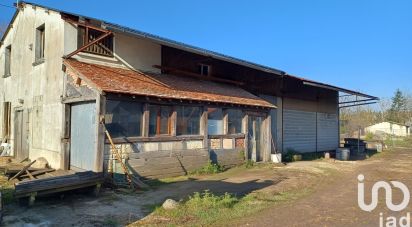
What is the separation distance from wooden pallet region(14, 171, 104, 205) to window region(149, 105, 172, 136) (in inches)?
126

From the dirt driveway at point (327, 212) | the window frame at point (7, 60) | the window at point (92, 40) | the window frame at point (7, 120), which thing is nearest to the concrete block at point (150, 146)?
the window at point (92, 40)

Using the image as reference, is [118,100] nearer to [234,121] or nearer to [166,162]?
[166,162]

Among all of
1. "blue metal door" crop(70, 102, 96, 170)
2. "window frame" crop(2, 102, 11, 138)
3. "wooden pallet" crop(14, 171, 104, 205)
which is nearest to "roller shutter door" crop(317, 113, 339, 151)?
"blue metal door" crop(70, 102, 96, 170)

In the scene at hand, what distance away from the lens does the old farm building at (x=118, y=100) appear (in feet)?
36.7

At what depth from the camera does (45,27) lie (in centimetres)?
1371

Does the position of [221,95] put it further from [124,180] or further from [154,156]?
[124,180]

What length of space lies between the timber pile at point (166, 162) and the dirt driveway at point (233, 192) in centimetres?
79

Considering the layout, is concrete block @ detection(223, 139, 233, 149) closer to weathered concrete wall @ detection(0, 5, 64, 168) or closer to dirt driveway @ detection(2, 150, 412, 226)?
dirt driveway @ detection(2, 150, 412, 226)

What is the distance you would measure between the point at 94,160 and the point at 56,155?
2.74m

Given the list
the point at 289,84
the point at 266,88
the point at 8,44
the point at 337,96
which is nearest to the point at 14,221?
the point at 8,44

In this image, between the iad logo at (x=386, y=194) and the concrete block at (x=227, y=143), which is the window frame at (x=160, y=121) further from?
the iad logo at (x=386, y=194)

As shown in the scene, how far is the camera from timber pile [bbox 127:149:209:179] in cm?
1140

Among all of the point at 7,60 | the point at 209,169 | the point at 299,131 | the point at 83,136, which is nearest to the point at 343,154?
the point at 299,131

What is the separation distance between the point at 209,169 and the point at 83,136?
15.9 feet
